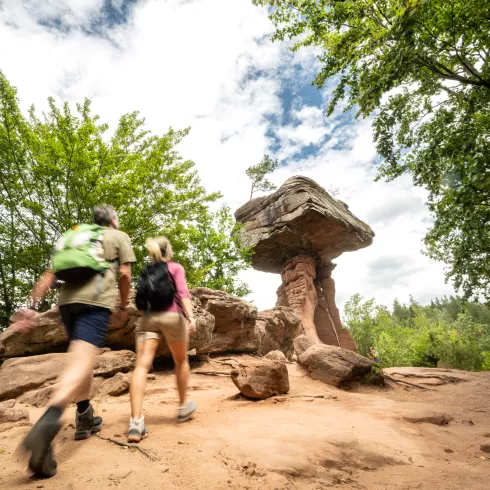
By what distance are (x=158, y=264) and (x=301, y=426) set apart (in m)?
2.33

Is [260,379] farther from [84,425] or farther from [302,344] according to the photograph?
[302,344]

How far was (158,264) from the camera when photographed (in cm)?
314

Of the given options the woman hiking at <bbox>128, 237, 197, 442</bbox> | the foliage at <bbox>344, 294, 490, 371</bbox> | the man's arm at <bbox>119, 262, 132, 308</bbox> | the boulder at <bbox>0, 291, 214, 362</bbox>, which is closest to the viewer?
the man's arm at <bbox>119, 262, 132, 308</bbox>

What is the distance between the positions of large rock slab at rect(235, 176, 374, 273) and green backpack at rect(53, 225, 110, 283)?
17.3m

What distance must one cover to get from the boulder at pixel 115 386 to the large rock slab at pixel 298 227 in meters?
15.5

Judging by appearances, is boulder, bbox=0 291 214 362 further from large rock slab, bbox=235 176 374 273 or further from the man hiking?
large rock slab, bbox=235 176 374 273

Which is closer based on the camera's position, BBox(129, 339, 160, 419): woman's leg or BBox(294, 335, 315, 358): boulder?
BBox(129, 339, 160, 419): woman's leg

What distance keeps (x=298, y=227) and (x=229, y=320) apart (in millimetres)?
11515

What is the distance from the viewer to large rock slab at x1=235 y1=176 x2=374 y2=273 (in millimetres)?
19531

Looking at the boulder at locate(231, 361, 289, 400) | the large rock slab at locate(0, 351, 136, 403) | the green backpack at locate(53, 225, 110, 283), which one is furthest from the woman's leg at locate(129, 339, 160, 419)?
the large rock slab at locate(0, 351, 136, 403)

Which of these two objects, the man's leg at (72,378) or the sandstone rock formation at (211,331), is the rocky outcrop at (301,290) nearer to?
the sandstone rock formation at (211,331)

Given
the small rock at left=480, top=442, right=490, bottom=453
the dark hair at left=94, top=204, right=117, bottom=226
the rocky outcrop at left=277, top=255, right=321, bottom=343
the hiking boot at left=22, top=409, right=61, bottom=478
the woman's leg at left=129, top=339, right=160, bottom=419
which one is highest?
the rocky outcrop at left=277, top=255, right=321, bottom=343

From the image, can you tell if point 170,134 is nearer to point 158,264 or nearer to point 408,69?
point 408,69

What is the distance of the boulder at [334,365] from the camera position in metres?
6.58
